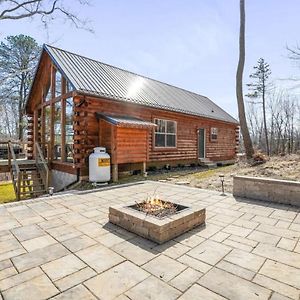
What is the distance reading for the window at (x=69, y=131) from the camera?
9164 mm

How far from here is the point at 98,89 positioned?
878 centimetres

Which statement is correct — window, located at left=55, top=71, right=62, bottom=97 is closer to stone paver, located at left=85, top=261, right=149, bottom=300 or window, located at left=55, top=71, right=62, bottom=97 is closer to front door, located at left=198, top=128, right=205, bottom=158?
front door, located at left=198, top=128, right=205, bottom=158

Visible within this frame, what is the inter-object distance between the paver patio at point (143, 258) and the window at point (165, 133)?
23.7 ft

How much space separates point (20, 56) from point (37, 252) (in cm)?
2239

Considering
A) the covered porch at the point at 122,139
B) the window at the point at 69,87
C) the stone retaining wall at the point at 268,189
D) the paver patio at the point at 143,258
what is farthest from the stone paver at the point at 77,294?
the window at the point at 69,87

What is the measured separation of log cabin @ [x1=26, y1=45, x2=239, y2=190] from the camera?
27.5 ft

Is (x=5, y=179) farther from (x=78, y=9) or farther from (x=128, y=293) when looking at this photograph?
(x=128, y=293)

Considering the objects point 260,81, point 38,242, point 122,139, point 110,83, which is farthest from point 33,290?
point 260,81

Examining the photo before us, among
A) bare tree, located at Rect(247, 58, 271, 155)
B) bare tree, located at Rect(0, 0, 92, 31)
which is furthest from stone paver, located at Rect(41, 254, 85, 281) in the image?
bare tree, located at Rect(247, 58, 271, 155)

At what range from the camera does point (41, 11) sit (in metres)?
14.0

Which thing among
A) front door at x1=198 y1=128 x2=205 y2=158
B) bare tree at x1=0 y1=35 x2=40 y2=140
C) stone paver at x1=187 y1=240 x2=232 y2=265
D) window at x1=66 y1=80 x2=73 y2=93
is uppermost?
bare tree at x1=0 y1=35 x2=40 y2=140

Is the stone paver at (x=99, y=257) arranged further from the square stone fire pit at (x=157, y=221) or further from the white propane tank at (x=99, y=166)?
the white propane tank at (x=99, y=166)

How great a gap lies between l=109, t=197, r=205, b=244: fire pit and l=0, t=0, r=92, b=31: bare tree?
13.7 meters

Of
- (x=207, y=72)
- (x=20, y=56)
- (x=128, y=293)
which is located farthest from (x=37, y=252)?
(x=20, y=56)
